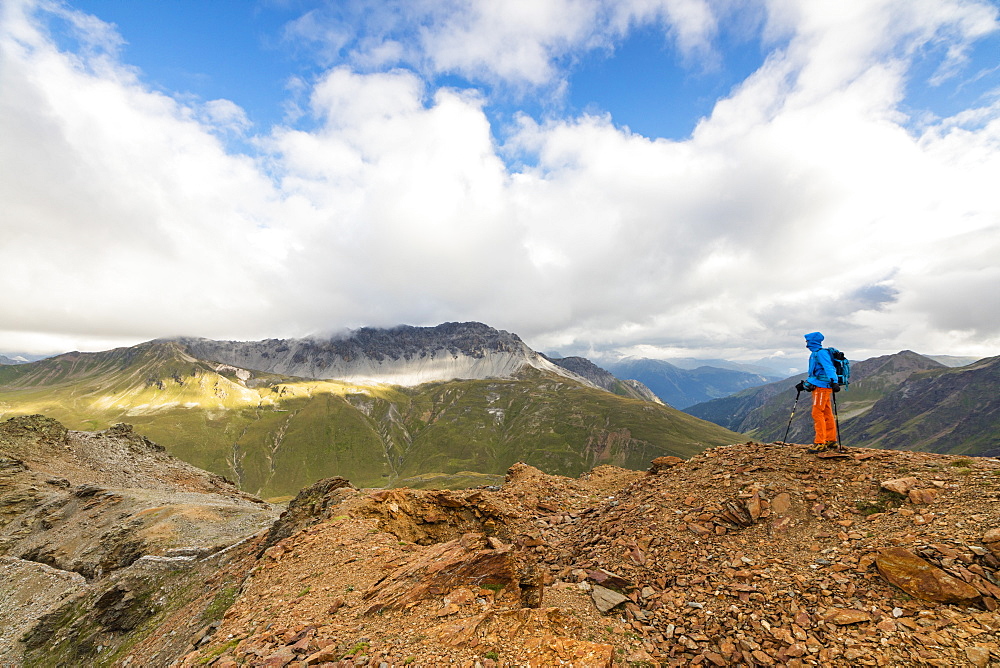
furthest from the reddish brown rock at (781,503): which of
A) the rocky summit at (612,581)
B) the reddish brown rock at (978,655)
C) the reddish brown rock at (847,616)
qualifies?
the reddish brown rock at (978,655)

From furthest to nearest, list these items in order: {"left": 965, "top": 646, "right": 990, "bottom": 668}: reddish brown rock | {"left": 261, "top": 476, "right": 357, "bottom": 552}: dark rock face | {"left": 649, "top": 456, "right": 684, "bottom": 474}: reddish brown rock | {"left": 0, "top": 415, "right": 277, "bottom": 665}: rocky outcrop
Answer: {"left": 261, "top": 476, "right": 357, "bottom": 552}: dark rock face
{"left": 0, "top": 415, "right": 277, "bottom": 665}: rocky outcrop
{"left": 649, "top": 456, "right": 684, "bottom": 474}: reddish brown rock
{"left": 965, "top": 646, "right": 990, "bottom": 668}: reddish brown rock

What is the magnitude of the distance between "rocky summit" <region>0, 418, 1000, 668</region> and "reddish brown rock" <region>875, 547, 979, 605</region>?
0.03 metres

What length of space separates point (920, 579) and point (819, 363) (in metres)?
9.60

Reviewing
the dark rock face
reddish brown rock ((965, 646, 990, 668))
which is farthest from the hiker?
the dark rock face

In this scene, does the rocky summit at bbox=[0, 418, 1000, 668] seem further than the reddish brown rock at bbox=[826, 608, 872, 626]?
Yes

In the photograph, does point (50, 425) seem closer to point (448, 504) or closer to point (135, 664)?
point (135, 664)

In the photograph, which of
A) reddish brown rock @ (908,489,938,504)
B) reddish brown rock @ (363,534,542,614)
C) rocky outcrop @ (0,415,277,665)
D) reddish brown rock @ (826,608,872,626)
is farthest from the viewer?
rocky outcrop @ (0,415,277,665)

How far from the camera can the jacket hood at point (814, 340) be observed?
668 inches

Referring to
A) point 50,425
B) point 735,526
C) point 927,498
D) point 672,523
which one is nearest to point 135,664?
point 672,523

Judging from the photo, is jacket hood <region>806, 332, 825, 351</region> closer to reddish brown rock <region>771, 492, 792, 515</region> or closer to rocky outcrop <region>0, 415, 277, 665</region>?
reddish brown rock <region>771, 492, 792, 515</region>

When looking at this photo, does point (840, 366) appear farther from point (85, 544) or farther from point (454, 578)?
point (85, 544)

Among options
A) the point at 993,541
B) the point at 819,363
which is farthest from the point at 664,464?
the point at 993,541

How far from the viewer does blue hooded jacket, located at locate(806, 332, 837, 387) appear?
1625 cm

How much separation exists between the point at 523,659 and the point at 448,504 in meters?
13.0
